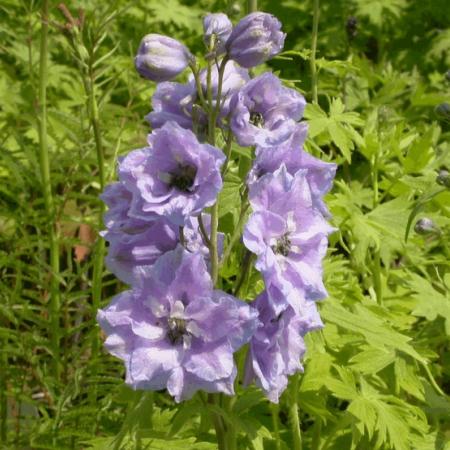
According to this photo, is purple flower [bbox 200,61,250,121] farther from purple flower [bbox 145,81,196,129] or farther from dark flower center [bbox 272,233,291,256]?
dark flower center [bbox 272,233,291,256]

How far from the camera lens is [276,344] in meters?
1.50

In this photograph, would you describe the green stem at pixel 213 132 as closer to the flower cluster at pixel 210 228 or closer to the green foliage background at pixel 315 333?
the flower cluster at pixel 210 228

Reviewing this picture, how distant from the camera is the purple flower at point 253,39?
1469mm

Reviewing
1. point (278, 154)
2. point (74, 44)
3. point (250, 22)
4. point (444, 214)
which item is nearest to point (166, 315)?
point (278, 154)

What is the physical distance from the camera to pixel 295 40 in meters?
5.14

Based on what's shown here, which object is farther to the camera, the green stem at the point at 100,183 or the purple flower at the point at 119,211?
the green stem at the point at 100,183

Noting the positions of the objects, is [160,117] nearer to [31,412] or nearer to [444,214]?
[444,214]

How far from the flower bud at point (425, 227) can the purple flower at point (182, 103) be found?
902 mm

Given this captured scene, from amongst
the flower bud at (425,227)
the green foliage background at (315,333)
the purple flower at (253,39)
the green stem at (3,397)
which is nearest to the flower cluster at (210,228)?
the purple flower at (253,39)

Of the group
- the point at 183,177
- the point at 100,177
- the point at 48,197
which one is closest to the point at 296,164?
the point at 183,177

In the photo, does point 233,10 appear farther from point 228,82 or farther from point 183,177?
point 183,177

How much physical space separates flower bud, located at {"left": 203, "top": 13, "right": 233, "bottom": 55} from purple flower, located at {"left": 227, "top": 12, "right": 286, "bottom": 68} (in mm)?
23

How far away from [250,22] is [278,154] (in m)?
0.23

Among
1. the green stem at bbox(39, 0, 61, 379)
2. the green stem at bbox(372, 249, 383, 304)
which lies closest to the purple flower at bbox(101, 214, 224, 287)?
the green stem at bbox(39, 0, 61, 379)
